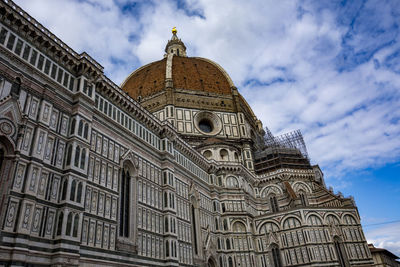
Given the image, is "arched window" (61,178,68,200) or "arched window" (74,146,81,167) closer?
"arched window" (61,178,68,200)

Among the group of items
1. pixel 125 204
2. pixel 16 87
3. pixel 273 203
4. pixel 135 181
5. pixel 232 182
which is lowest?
pixel 125 204

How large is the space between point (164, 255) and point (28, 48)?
1703 centimetres

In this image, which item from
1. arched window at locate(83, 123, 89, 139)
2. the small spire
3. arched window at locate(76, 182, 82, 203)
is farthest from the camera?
the small spire

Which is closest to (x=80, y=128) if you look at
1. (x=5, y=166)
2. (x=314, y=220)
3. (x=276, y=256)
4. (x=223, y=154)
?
(x=5, y=166)

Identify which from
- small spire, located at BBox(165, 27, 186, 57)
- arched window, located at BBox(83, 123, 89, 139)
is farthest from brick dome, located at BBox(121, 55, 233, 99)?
arched window, located at BBox(83, 123, 89, 139)

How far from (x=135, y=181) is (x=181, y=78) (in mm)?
30945

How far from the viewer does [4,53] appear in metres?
16.6

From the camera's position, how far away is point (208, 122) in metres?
48.8

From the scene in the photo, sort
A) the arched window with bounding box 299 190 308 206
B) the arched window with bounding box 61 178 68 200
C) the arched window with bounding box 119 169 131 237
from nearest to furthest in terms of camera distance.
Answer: the arched window with bounding box 61 178 68 200 → the arched window with bounding box 119 169 131 237 → the arched window with bounding box 299 190 308 206

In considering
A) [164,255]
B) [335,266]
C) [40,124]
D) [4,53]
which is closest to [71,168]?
[40,124]

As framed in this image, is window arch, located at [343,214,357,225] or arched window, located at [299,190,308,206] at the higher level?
arched window, located at [299,190,308,206]

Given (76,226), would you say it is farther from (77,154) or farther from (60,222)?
(77,154)

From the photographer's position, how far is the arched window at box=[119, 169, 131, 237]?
844 inches

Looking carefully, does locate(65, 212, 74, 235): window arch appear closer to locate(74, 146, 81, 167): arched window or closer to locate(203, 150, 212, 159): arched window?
locate(74, 146, 81, 167): arched window
